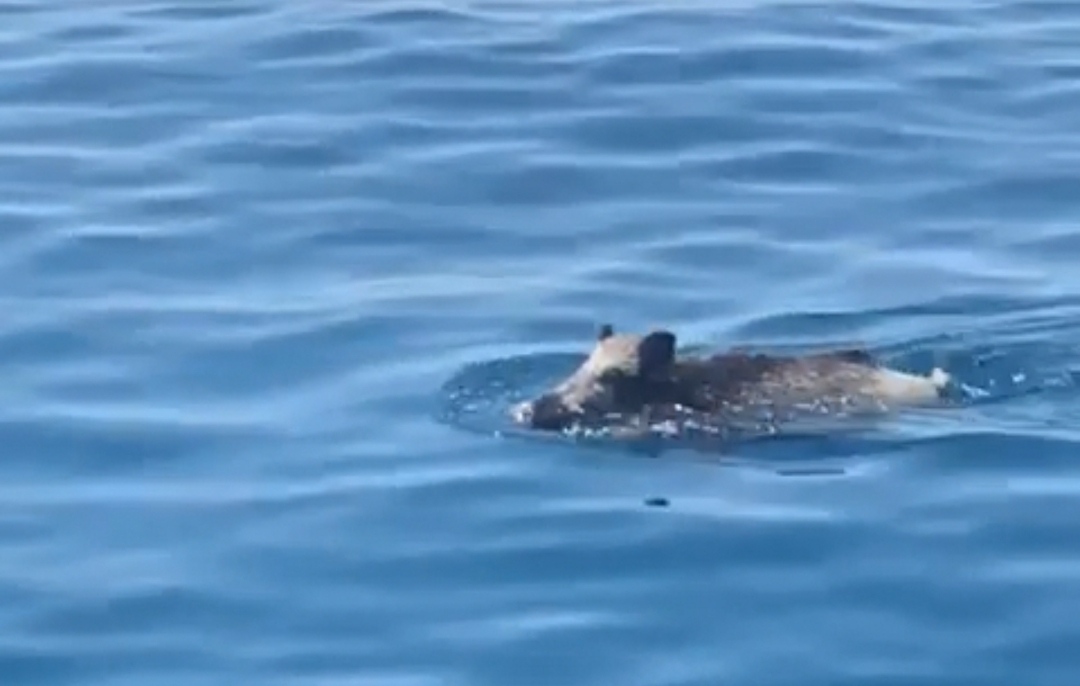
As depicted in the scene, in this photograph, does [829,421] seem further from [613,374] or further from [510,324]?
[510,324]

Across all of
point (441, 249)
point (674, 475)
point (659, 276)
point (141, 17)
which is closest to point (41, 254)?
point (441, 249)

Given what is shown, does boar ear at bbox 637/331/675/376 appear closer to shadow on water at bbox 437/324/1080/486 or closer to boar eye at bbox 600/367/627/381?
boar eye at bbox 600/367/627/381

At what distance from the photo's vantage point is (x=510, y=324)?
1398 centimetres

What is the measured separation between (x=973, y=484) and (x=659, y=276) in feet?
10.5

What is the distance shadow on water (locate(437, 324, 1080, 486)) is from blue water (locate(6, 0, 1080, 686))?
0.09 ft

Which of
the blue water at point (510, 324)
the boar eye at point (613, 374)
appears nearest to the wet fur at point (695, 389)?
the boar eye at point (613, 374)

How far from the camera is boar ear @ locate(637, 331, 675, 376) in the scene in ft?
40.5

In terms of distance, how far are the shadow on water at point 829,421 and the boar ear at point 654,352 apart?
0.87 ft

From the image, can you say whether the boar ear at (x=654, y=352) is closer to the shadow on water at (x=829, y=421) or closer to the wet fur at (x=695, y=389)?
the wet fur at (x=695, y=389)

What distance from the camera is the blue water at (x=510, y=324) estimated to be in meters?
10.7

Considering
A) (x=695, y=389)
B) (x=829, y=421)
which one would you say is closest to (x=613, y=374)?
(x=695, y=389)

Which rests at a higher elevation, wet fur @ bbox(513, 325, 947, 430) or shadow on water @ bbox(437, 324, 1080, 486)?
wet fur @ bbox(513, 325, 947, 430)

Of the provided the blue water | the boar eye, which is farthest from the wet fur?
the blue water

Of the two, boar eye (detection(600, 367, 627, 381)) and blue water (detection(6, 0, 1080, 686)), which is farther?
boar eye (detection(600, 367, 627, 381))
